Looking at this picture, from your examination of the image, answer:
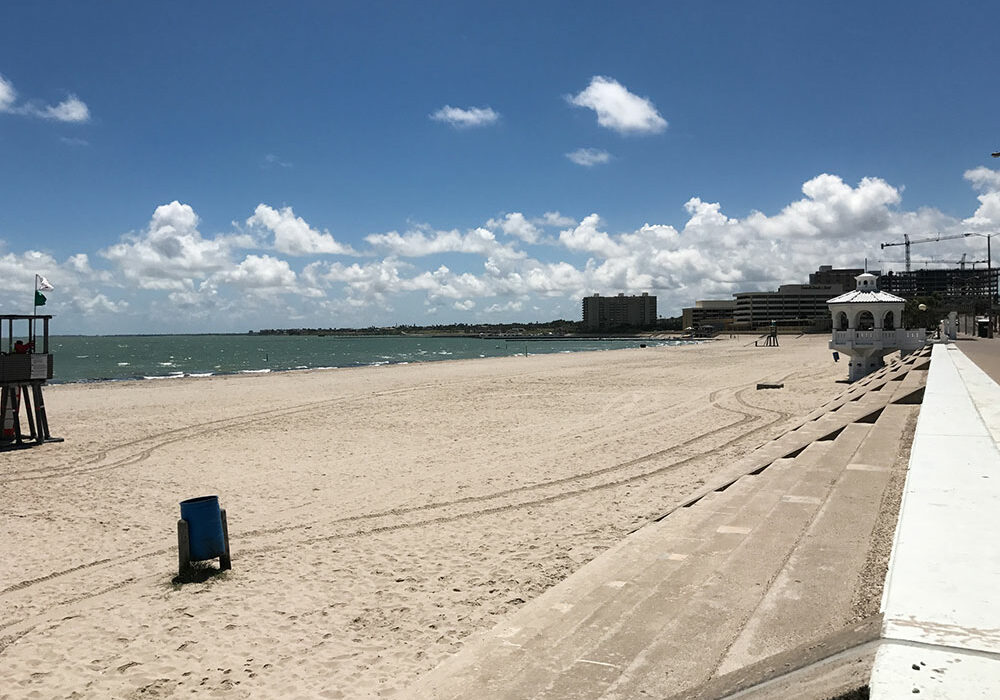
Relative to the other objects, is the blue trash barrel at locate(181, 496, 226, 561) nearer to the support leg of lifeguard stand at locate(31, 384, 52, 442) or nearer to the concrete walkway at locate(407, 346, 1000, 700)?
the concrete walkway at locate(407, 346, 1000, 700)

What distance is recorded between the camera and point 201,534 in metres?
7.18

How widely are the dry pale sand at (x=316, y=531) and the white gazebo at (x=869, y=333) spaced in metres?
6.38

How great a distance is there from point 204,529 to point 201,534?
58mm

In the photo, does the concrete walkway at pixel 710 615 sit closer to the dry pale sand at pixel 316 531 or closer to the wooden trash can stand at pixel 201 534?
the dry pale sand at pixel 316 531

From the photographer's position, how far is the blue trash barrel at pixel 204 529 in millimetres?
7145

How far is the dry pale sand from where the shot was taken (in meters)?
5.24

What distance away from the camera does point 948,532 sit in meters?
4.21

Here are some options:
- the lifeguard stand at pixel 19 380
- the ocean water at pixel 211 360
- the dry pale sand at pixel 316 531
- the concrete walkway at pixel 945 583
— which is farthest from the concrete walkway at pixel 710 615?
the ocean water at pixel 211 360

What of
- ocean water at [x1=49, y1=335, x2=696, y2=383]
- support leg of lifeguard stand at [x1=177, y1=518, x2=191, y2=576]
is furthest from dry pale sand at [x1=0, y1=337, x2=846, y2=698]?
ocean water at [x1=49, y1=335, x2=696, y2=383]

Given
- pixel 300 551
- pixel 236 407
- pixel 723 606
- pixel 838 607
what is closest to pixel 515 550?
pixel 300 551

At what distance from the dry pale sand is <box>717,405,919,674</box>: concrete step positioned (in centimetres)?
238

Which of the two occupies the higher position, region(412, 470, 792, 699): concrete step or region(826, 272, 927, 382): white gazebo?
region(826, 272, 927, 382): white gazebo

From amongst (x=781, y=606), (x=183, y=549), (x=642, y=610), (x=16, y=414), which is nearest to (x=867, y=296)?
(x=781, y=606)

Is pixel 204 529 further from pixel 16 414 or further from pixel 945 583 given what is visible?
pixel 16 414
